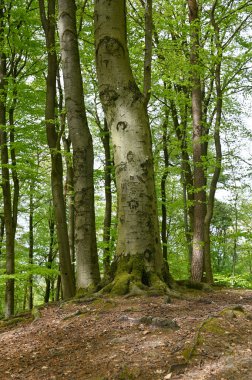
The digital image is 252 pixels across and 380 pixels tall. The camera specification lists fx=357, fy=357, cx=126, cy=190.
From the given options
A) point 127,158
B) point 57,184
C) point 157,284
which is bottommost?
point 157,284

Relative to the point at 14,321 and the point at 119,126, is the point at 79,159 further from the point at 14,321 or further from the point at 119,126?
the point at 14,321

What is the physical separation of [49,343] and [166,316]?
125 cm

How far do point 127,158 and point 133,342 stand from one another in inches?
109

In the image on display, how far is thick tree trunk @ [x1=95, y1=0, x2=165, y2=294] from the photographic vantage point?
5.10m

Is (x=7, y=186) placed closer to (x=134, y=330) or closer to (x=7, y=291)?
(x=7, y=291)

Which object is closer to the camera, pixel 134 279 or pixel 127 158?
pixel 134 279

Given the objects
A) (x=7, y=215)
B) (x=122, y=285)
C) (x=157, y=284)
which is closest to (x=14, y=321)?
(x=122, y=285)

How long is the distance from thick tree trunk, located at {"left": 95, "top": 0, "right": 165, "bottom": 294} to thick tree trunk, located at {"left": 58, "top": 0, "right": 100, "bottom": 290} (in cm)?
118

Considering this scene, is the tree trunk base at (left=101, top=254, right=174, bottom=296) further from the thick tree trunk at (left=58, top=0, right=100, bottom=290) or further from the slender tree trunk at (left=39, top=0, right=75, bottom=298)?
the slender tree trunk at (left=39, top=0, right=75, bottom=298)

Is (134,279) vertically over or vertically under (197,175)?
under

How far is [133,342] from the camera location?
10.7ft

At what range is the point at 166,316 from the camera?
3.84 metres

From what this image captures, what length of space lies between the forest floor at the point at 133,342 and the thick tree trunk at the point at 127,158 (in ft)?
1.95

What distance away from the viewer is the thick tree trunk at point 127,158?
16.7 ft
